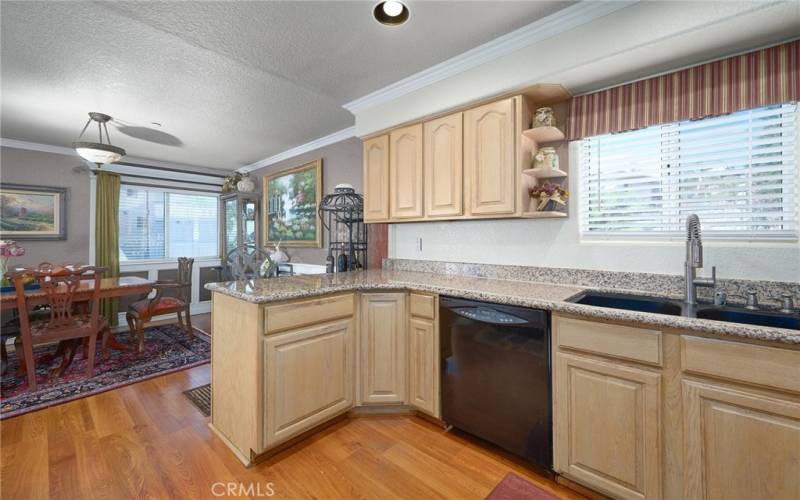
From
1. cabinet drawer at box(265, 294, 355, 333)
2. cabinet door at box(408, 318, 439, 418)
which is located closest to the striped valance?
cabinet door at box(408, 318, 439, 418)

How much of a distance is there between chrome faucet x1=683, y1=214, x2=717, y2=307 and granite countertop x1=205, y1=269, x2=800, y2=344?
262 mm

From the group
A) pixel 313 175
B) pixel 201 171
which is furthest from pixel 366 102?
pixel 201 171

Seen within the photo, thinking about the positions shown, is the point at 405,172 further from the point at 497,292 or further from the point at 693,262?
the point at 693,262

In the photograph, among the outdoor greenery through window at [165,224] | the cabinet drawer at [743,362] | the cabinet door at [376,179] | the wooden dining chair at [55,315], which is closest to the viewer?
the cabinet drawer at [743,362]

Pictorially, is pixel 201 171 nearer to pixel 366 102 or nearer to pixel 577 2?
pixel 366 102

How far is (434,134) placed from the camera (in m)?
2.40

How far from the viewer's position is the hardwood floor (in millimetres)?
1583

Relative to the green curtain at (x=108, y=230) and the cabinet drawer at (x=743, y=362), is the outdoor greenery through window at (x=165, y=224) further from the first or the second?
the cabinet drawer at (x=743, y=362)

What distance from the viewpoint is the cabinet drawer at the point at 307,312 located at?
1715mm

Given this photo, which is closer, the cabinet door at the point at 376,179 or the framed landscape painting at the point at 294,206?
the cabinet door at the point at 376,179

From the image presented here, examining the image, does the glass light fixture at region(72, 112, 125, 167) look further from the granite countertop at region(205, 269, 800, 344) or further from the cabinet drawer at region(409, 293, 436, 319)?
the cabinet drawer at region(409, 293, 436, 319)

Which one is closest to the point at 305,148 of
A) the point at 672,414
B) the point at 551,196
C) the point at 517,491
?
the point at 551,196

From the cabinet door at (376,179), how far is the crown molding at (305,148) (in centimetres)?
88

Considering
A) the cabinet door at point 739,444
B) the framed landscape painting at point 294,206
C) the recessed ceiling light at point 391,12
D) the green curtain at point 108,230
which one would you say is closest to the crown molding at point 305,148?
the framed landscape painting at point 294,206
